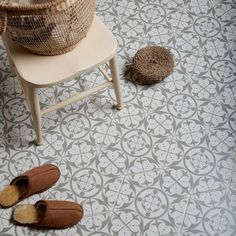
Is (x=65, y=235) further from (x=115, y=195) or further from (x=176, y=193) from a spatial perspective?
(x=176, y=193)

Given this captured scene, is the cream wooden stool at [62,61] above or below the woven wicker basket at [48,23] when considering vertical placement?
below

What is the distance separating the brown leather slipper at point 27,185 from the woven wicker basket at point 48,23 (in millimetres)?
424

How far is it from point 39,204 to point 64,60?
49 centimetres

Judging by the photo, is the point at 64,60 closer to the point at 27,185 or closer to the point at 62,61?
the point at 62,61

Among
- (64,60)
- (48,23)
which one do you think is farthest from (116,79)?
(48,23)

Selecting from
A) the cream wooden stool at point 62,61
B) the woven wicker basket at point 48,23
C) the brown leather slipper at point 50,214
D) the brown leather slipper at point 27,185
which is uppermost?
the woven wicker basket at point 48,23

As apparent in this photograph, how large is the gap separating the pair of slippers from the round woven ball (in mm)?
505

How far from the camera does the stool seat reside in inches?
49.1

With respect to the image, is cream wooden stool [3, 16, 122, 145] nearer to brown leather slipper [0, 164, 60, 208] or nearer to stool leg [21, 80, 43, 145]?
stool leg [21, 80, 43, 145]

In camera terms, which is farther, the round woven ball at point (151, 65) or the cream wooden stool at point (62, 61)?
the round woven ball at point (151, 65)

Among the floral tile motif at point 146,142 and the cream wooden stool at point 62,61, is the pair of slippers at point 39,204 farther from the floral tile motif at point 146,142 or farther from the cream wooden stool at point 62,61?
the cream wooden stool at point 62,61

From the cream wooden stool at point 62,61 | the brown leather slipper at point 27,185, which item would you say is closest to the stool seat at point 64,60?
the cream wooden stool at point 62,61

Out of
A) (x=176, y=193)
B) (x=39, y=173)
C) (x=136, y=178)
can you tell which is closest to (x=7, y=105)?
(x=39, y=173)

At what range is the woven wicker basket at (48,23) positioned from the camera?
1070 millimetres
